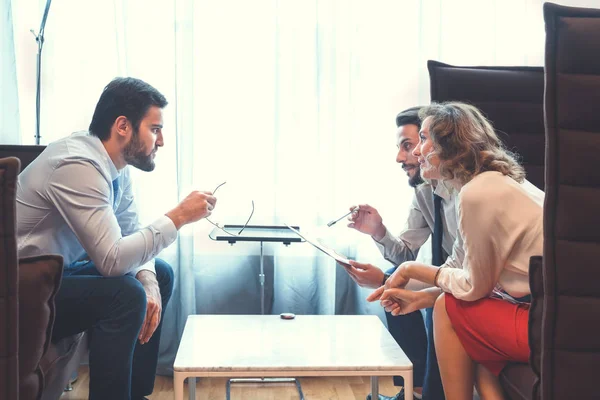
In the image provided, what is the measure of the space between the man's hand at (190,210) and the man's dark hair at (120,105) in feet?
1.03

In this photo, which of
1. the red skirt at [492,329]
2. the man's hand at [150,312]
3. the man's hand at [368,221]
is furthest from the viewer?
the man's hand at [368,221]

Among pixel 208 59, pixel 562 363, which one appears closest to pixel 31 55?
pixel 208 59

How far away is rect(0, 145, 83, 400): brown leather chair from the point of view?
1418 millimetres

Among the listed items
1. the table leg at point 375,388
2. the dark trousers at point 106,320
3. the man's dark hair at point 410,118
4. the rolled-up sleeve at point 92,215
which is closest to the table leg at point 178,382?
the dark trousers at point 106,320

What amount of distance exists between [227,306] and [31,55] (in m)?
1.34

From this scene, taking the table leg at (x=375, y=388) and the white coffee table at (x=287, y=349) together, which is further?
the table leg at (x=375, y=388)

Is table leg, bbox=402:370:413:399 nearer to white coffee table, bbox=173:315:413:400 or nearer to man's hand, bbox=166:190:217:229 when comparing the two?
white coffee table, bbox=173:315:413:400

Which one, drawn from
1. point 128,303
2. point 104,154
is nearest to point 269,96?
point 104,154

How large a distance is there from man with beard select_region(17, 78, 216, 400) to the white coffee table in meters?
0.20

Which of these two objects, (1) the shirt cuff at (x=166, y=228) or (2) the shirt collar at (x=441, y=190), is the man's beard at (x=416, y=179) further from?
(1) the shirt cuff at (x=166, y=228)

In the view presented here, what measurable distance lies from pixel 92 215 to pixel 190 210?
0.33 meters

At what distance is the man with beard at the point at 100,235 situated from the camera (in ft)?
6.40

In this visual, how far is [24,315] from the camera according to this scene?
1.55m

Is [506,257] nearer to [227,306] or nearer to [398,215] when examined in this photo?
[398,215]
